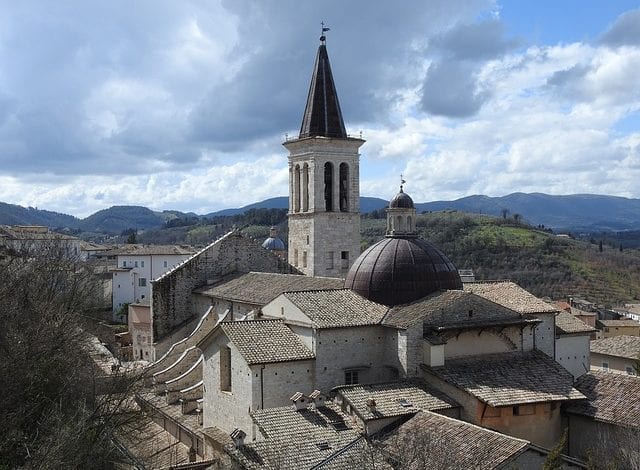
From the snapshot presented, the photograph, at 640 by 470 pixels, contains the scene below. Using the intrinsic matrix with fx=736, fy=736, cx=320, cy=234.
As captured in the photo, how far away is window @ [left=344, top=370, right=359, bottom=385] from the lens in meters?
25.0

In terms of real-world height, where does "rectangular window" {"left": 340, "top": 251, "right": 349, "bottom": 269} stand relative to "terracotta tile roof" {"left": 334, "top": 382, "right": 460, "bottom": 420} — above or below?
above

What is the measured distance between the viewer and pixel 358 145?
40594 mm

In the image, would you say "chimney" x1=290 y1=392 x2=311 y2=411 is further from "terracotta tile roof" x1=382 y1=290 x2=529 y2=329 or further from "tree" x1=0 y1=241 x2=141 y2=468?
"tree" x1=0 y1=241 x2=141 y2=468

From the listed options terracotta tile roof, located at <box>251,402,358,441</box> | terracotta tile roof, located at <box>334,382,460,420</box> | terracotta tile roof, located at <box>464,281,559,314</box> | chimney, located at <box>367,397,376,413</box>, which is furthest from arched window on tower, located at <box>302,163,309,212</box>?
chimney, located at <box>367,397,376,413</box>

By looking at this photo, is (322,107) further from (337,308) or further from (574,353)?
(574,353)

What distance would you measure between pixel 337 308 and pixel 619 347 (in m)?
26.8

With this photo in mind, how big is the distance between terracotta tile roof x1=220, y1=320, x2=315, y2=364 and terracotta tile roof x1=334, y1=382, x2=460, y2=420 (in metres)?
2.33

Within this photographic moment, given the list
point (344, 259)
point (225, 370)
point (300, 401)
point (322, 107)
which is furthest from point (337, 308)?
point (322, 107)

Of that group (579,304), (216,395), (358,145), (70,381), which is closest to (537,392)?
(216,395)

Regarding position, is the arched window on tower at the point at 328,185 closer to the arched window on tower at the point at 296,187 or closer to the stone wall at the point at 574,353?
the arched window on tower at the point at 296,187

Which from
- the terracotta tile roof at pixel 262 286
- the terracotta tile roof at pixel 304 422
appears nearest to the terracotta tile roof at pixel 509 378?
the terracotta tile roof at pixel 304 422

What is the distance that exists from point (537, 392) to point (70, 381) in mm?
13663

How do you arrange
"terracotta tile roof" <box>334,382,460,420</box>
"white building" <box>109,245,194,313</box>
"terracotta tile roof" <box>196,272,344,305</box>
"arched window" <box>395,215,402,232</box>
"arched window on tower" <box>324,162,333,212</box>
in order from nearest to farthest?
"terracotta tile roof" <box>334,382,460,420</box>, "arched window" <box>395,215,402,232</box>, "terracotta tile roof" <box>196,272,344,305</box>, "arched window on tower" <box>324,162,333,212</box>, "white building" <box>109,245,194,313</box>

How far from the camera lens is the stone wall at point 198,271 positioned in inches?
1515
